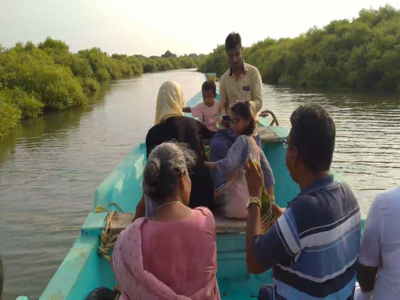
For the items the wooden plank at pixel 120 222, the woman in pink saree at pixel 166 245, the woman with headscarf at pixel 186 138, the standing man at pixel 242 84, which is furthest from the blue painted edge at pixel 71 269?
the standing man at pixel 242 84

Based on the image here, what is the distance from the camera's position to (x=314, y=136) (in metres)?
1.29

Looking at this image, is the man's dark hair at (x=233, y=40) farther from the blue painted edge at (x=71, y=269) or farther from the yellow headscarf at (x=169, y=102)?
the blue painted edge at (x=71, y=269)

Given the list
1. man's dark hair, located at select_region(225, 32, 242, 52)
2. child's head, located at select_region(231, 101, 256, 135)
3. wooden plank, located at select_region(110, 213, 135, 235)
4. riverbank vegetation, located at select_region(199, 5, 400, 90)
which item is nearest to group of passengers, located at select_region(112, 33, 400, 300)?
child's head, located at select_region(231, 101, 256, 135)

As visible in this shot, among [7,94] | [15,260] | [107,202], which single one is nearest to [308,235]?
[107,202]

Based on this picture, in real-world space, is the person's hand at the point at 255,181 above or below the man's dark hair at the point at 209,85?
below

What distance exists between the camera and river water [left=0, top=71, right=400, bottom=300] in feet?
16.7

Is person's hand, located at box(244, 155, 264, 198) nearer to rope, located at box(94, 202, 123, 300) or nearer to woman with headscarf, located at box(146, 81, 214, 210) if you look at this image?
woman with headscarf, located at box(146, 81, 214, 210)

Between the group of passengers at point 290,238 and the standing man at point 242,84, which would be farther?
the standing man at point 242,84

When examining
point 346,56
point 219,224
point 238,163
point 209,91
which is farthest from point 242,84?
point 346,56

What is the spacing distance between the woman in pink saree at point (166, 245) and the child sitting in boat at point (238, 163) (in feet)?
3.14

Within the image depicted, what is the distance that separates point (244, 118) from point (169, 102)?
1.69ft

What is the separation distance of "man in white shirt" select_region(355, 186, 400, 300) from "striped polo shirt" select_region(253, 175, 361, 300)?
0.06 meters

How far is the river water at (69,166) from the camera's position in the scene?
510cm

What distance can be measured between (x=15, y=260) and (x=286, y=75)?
25.3m
